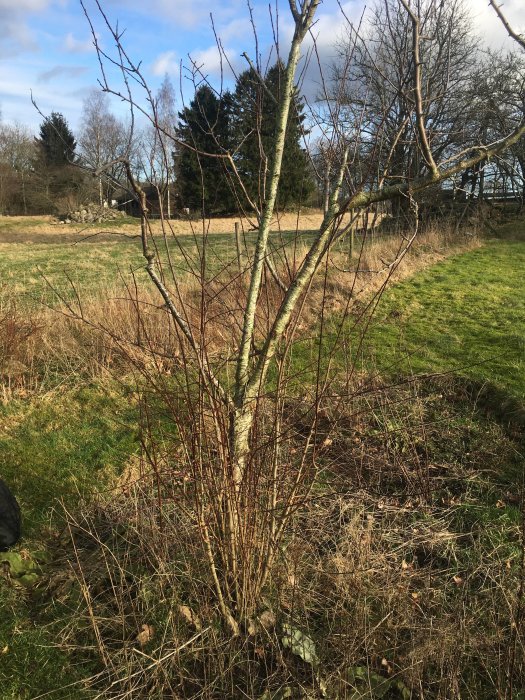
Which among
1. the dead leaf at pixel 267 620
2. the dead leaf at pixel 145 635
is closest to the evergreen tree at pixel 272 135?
the dead leaf at pixel 267 620

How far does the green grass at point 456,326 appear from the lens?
17.8ft

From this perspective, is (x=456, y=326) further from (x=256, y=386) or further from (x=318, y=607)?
(x=256, y=386)

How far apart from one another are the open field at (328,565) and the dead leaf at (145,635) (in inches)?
0.9

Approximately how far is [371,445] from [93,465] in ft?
7.18

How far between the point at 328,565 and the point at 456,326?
5.41 meters

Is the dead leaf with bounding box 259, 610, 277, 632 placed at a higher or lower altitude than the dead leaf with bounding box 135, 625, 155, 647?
higher

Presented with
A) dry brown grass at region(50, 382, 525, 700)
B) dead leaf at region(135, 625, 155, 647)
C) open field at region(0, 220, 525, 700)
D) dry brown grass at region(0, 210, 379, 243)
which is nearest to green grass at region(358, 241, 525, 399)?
open field at region(0, 220, 525, 700)

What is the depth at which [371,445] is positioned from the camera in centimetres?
409

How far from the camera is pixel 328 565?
8.47 feet

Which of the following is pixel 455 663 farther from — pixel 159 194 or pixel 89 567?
pixel 159 194

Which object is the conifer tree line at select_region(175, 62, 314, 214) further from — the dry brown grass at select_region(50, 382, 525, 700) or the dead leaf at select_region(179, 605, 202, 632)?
the dead leaf at select_region(179, 605, 202, 632)

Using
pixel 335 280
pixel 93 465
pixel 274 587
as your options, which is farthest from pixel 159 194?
pixel 335 280

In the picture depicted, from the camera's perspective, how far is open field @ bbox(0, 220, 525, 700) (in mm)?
2145

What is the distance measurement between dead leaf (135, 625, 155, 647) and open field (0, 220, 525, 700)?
2 cm
